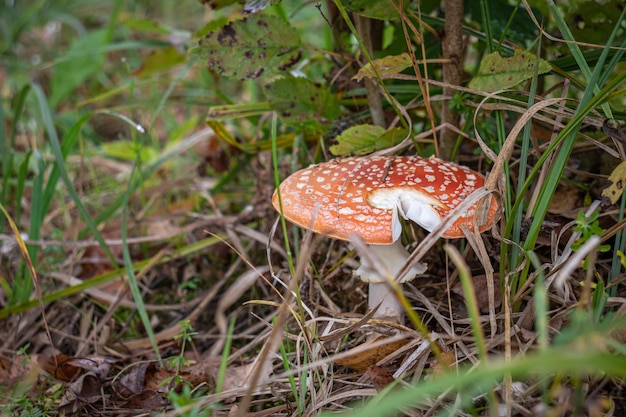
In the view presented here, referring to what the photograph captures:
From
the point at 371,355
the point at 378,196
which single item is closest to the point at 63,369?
the point at 371,355

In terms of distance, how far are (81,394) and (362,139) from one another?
1.29 metres

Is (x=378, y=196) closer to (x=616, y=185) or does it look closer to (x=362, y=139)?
(x=362, y=139)

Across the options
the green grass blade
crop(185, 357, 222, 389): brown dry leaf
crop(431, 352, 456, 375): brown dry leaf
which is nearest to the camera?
crop(431, 352, 456, 375): brown dry leaf

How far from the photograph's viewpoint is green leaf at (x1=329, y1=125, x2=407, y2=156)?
1.87m

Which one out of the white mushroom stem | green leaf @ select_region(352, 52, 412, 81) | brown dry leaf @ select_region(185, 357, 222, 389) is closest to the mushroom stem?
the white mushroom stem

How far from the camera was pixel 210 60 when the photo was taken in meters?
1.92

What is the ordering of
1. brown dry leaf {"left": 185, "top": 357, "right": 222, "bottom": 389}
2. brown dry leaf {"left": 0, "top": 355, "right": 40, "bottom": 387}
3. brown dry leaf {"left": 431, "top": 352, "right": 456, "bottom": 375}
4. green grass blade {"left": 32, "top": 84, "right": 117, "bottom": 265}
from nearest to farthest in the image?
brown dry leaf {"left": 431, "top": 352, "right": 456, "bottom": 375} < brown dry leaf {"left": 185, "top": 357, "right": 222, "bottom": 389} < brown dry leaf {"left": 0, "top": 355, "right": 40, "bottom": 387} < green grass blade {"left": 32, "top": 84, "right": 117, "bottom": 265}

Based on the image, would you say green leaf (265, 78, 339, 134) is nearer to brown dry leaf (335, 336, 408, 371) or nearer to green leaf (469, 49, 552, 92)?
green leaf (469, 49, 552, 92)

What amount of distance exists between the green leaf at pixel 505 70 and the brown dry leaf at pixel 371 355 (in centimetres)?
84

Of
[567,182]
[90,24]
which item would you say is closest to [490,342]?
[567,182]

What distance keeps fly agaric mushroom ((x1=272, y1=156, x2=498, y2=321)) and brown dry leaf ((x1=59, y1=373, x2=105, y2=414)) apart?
887 millimetres

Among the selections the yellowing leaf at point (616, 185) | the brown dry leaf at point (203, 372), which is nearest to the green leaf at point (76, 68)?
the brown dry leaf at point (203, 372)

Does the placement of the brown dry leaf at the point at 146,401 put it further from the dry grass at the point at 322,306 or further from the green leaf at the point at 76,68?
the green leaf at the point at 76,68

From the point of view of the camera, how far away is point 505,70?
1.62 m
